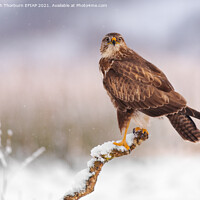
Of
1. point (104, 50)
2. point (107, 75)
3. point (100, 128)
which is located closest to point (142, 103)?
point (107, 75)

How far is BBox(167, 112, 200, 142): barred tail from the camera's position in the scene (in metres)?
5.64

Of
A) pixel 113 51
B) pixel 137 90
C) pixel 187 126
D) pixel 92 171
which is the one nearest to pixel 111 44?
pixel 113 51

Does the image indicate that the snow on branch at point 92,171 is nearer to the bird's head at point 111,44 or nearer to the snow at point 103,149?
the snow at point 103,149

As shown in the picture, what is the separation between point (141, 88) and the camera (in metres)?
6.23

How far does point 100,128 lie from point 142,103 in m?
5.51

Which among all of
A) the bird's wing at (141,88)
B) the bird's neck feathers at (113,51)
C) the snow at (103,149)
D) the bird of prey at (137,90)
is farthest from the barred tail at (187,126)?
the bird's neck feathers at (113,51)

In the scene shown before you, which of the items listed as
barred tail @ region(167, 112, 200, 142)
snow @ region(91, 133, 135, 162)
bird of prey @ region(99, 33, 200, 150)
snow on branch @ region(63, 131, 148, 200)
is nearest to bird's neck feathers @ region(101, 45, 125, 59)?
bird of prey @ region(99, 33, 200, 150)

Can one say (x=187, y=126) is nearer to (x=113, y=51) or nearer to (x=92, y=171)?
(x=92, y=171)

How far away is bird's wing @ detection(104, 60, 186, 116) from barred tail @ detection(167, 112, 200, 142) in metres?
0.16

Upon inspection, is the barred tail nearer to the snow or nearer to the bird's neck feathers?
the snow

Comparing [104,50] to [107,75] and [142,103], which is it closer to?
[107,75]

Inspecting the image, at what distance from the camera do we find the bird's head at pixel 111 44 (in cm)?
667

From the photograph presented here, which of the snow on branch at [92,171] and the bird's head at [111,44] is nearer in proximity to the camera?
the snow on branch at [92,171]

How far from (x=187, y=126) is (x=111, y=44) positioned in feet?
7.32
